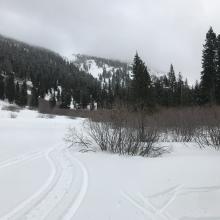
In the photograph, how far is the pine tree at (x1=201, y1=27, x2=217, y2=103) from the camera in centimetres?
4575

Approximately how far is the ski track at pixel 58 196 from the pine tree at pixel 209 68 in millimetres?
36493

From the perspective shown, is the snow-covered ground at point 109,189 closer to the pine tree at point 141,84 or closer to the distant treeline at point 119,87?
the distant treeline at point 119,87

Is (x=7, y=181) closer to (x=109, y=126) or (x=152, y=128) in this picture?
(x=109, y=126)

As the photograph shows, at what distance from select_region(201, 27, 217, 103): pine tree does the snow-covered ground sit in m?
34.7

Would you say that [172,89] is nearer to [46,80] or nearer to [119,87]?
[119,87]

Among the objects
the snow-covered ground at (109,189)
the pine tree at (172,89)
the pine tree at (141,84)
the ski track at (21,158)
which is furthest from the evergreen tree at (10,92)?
the snow-covered ground at (109,189)

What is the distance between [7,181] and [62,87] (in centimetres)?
13249

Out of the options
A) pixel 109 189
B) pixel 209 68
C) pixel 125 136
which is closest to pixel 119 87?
pixel 209 68

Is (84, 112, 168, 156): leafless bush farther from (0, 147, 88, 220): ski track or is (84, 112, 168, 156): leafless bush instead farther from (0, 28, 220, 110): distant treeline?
(0, 147, 88, 220): ski track

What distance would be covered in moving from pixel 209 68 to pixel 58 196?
41.7 m

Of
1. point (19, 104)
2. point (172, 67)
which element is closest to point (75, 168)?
point (172, 67)

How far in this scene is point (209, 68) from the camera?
46312 millimetres

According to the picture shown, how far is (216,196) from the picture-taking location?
773 centimetres

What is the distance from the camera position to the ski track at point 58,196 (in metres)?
6.30
